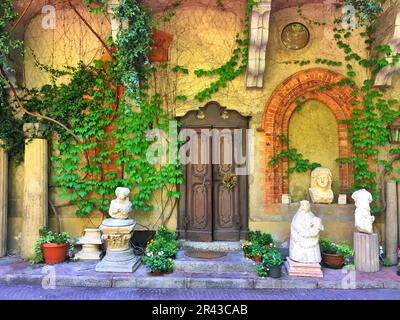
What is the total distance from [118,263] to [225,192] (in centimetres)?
278

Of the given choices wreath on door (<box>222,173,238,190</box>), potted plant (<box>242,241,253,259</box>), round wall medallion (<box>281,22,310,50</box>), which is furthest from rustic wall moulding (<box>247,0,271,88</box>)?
potted plant (<box>242,241,253,259</box>)

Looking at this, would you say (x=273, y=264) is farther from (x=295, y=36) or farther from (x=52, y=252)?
(x=295, y=36)

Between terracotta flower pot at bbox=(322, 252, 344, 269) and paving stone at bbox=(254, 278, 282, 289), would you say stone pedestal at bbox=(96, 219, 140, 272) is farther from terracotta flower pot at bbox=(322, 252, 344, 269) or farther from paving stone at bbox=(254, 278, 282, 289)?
terracotta flower pot at bbox=(322, 252, 344, 269)

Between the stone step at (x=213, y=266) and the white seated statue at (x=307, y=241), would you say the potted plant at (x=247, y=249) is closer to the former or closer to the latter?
the stone step at (x=213, y=266)

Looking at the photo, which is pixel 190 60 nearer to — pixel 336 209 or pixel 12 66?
pixel 12 66

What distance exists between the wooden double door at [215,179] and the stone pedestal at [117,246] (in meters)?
1.55

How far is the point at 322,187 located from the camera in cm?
714

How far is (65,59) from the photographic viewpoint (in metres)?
7.77

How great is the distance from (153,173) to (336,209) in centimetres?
409

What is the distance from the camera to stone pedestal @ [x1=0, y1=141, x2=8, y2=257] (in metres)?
Result: 7.21

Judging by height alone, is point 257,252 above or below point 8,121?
below

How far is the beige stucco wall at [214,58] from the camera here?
750 centimetres

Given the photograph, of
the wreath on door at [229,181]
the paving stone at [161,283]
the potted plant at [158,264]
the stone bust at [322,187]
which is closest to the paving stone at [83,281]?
the paving stone at [161,283]

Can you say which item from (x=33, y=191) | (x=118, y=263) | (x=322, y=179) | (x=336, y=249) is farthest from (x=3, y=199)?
(x=336, y=249)
